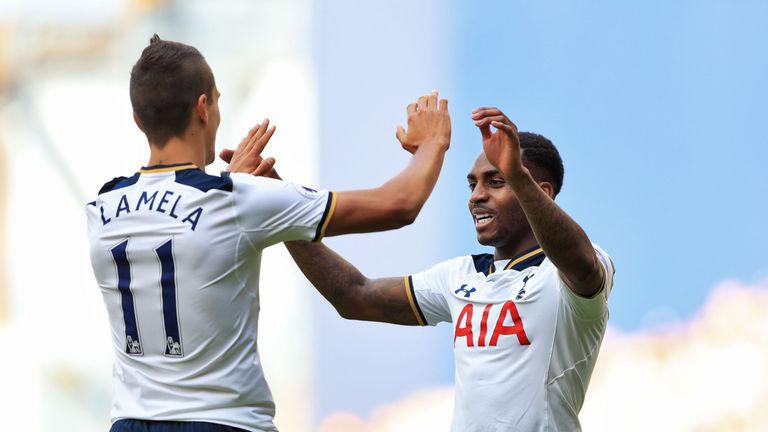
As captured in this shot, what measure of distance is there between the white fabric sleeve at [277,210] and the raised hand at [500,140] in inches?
27.4

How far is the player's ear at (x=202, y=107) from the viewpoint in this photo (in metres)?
2.72

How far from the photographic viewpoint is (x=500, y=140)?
321 centimetres

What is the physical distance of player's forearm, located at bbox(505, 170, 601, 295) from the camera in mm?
3221

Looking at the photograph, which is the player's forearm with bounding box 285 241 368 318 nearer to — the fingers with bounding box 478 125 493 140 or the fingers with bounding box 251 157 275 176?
the fingers with bounding box 251 157 275 176

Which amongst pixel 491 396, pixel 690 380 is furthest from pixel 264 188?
pixel 690 380

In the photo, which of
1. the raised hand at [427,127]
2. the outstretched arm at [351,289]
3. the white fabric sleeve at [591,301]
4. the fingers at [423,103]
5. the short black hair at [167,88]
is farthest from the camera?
the outstretched arm at [351,289]

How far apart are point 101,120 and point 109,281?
444 cm

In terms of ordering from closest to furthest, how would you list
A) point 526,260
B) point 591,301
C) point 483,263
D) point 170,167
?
point 170,167 < point 591,301 < point 526,260 < point 483,263

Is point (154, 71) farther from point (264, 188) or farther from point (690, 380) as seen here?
point (690, 380)

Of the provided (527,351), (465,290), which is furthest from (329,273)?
(527,351)

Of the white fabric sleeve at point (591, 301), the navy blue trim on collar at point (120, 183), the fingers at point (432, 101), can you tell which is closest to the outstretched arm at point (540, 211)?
the white fabric sleeve at point (591, 301)

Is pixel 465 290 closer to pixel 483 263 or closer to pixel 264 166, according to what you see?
pixel 483 263

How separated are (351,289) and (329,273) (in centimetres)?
10

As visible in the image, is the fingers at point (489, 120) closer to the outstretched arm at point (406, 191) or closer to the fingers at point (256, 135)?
the outstretched arm at point (406, 191)
